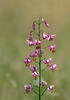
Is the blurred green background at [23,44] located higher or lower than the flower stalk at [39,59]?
lower

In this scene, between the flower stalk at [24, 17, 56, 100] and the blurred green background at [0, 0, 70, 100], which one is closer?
the flower stalk at [24, 17, 56, 100]

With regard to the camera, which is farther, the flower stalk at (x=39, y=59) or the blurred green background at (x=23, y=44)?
the blurred green background at (x=23, y=44)

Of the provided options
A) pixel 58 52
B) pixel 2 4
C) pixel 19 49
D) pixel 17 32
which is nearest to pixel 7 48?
pixel 19 49

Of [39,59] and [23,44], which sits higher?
[39,59]

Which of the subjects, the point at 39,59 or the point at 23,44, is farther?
the point at 23,44

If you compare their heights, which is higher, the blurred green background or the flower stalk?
the flower stalk

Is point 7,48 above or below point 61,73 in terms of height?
below

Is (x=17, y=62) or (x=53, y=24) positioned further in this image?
(x=53, y=24)

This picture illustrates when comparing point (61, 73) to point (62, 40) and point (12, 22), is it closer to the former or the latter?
point (62, 40)
